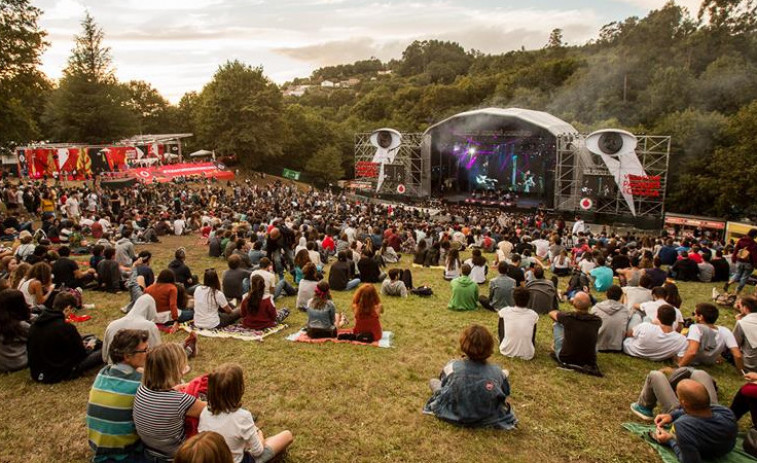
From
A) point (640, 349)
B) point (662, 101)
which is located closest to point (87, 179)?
point (640, 349)

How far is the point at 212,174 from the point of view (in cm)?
3619

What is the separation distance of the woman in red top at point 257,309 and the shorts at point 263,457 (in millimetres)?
3303

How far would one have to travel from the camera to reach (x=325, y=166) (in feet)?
159

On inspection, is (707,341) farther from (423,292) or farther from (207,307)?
(207,307)

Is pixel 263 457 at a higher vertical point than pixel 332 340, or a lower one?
higher

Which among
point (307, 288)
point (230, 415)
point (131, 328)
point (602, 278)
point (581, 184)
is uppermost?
point (131, 328)

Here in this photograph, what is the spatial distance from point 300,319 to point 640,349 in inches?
196

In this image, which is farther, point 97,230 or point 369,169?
point 369,169

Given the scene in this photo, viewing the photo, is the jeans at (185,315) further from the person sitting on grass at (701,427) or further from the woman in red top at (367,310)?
the person sitting on grass at (701,427)

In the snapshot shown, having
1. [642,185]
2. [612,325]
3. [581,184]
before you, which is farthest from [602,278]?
[581,184]

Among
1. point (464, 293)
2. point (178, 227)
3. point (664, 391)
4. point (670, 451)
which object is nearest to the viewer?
point (670, 451)

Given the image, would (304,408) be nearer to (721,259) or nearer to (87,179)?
(721,259)

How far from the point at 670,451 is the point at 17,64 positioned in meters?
23.4

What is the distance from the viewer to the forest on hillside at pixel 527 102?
27.0 m
